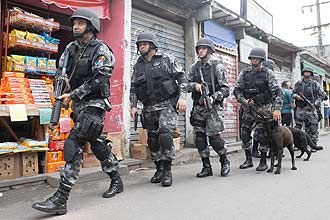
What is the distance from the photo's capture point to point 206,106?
177 inches

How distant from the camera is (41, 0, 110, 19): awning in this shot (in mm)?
5159

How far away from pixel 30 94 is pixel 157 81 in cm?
197

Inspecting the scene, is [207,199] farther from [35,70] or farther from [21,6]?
[21,6]

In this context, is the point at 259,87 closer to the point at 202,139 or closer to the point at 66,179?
the point at 202,139

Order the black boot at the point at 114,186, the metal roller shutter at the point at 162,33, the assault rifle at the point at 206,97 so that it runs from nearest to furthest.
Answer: the black boot at the point at 114,186 < the assault rifle at the point at 206,97 < the metal roller shutter at the point at 162,33

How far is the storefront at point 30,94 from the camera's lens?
4.24 meters

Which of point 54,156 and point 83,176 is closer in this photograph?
point 83,176

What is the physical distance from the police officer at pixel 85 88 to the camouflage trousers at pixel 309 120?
597 cm

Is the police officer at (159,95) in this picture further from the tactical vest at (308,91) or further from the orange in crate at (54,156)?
the tactical vest at (308,91)

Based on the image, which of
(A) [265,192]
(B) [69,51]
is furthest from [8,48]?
(A) [265,192]

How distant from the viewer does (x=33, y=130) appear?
4.87m

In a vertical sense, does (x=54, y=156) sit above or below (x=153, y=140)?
below

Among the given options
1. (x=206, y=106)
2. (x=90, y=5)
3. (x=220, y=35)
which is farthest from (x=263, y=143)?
(x=220, y=35)

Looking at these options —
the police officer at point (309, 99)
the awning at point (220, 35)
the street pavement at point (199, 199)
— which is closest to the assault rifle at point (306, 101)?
the police officer at point (309, 99)
